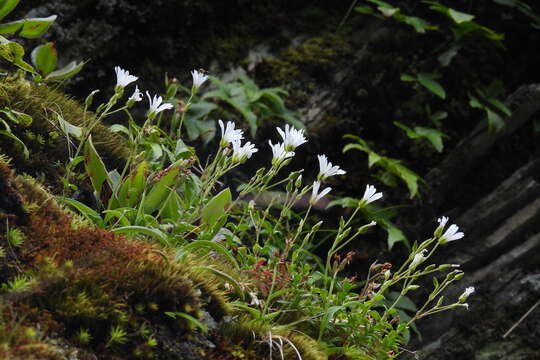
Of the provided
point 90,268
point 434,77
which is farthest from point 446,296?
point 90,268

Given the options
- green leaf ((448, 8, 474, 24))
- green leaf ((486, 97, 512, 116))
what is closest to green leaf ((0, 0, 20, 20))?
green leaf ((448, 8, 474, 24))

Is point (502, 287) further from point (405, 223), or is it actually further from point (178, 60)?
point (178, 60)

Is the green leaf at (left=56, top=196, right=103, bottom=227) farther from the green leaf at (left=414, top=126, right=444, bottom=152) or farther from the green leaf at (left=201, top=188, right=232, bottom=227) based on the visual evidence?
the green leaf at (left=414, top=126, right=444, bottom=152)

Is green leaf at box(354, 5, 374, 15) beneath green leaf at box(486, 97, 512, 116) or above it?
above

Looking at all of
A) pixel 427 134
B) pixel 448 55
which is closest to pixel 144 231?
pixel 427 134

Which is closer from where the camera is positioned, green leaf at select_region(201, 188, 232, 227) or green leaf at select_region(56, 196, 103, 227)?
green leaf at select_region(56, 196, 103, 227)
